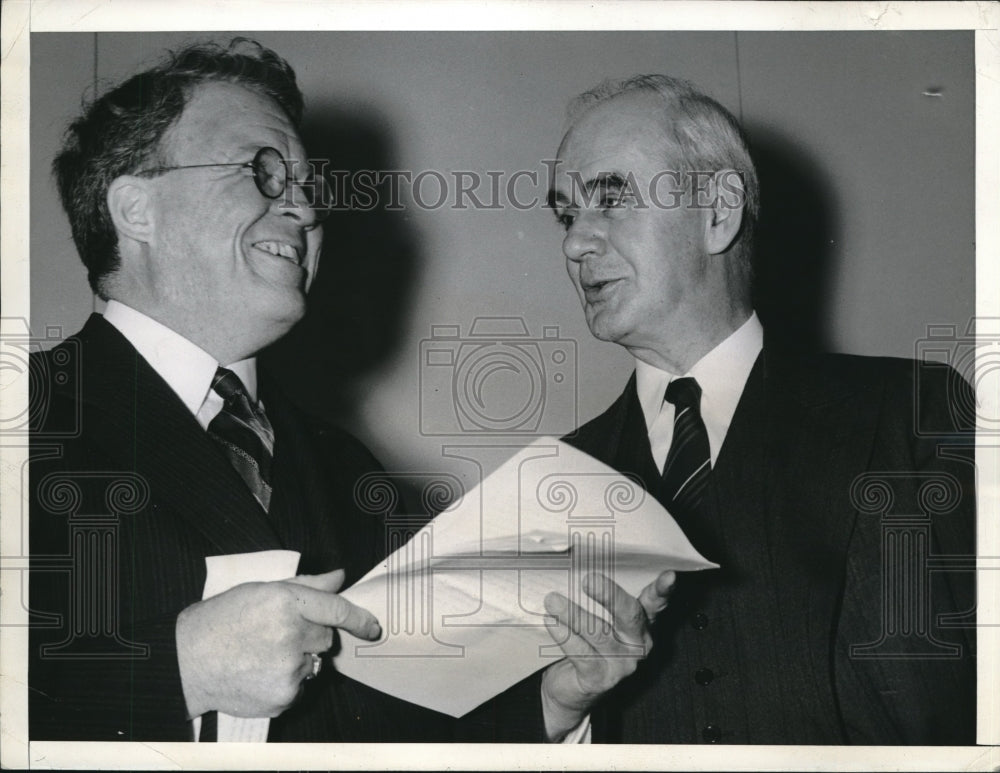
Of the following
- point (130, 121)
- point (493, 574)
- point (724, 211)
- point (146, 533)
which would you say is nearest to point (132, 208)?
point (130, 121)

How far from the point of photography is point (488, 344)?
1.61 meters

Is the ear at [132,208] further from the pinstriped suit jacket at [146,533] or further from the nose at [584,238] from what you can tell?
the nose at [584,238]

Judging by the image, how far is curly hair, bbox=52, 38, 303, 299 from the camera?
5.21ft

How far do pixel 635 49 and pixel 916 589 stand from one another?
85cm

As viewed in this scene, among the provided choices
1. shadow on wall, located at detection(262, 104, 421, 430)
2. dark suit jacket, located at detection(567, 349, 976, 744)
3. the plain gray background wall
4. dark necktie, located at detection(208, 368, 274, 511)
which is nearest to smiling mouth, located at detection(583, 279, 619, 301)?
the plain gray background wall

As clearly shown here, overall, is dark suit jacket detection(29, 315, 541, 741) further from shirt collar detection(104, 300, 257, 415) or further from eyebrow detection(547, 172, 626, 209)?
eyebrow detection(547, 172, 626, 209)

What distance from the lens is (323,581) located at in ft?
5.01

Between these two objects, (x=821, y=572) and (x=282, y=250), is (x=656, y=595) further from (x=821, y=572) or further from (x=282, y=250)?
(x=282, y=250)

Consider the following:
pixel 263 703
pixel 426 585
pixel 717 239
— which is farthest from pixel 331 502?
pixel 717 239

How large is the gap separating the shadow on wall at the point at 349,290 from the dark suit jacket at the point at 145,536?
46 mm

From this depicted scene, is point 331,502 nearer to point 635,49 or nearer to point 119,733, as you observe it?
point 119,733

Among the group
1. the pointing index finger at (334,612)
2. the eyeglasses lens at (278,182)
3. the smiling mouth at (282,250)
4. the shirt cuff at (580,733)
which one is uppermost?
the eyeglasses lens at (278,182)

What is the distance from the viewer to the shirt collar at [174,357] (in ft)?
5.09

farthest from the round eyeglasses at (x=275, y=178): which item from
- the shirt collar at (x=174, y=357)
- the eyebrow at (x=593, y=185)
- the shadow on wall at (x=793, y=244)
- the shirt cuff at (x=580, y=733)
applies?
the shirt cuff at (x=580, y=733)
